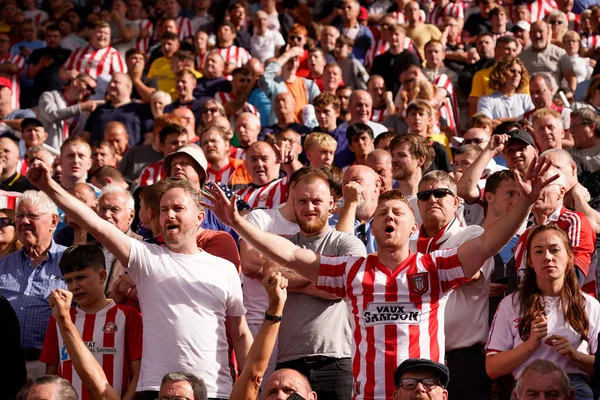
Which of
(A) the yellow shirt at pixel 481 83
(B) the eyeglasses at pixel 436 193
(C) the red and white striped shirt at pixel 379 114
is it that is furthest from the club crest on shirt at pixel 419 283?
(A) the yellow shirt at pixel 481 83

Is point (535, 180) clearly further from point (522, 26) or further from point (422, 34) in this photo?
point (422, 34)

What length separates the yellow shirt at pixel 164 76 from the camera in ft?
48.3

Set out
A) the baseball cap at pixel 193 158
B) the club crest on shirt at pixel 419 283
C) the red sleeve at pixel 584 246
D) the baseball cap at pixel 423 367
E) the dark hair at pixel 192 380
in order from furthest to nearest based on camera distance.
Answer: the baseball cap at pixel 193 158 → the red sleeve at pixel 584 246 → the club crest on shirt at pixel 419 283 → the dark hair at pixel 192 380 → the baseball cap at pixel 423 367

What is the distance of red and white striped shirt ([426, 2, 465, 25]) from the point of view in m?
16.3

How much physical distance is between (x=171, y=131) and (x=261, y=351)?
4.68m

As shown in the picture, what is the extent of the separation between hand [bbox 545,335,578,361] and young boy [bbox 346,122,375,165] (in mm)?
4438

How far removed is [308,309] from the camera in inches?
266

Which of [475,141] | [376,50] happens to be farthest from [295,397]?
[376,50]

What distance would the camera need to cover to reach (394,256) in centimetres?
621

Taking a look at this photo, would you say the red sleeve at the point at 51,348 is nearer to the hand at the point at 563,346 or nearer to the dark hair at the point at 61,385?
the dark hair at the point at 61,385

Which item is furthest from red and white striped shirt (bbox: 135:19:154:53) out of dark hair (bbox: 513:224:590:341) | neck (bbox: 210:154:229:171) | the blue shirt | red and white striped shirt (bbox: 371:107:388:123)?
dark hair (bbox: 513:224:590:341)

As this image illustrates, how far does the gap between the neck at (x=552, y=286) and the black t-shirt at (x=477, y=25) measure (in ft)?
32.0

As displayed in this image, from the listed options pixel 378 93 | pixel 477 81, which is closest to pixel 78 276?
pixel 378 93

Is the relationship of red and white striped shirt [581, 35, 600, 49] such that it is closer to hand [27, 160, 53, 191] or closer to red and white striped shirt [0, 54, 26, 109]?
red and white striped shirt [0, 54, 26, 109]
